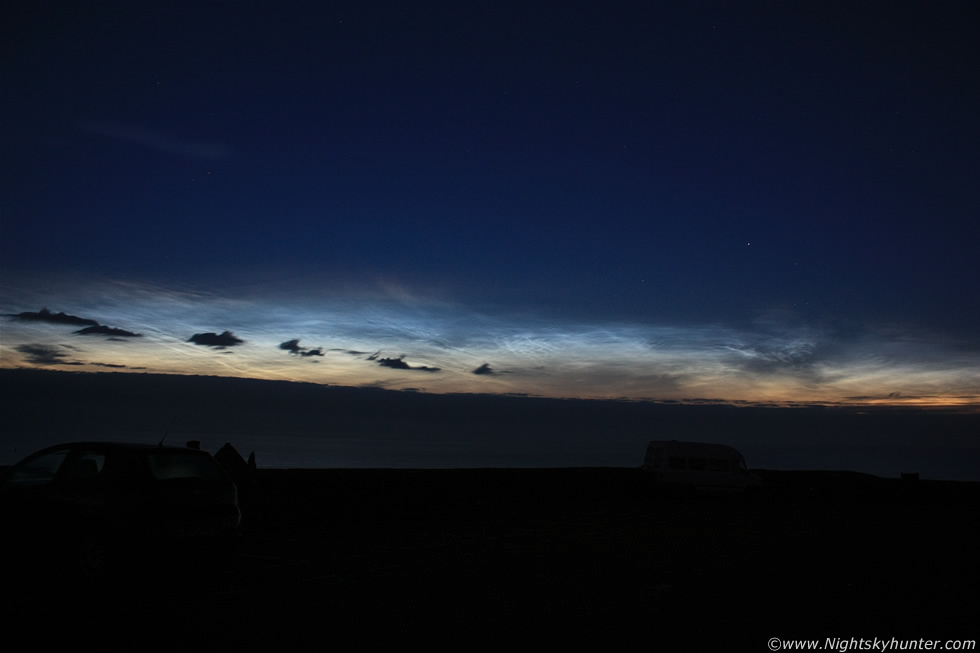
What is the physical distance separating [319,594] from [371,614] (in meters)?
1.25

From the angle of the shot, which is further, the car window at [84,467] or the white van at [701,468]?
the white van at [701,468]

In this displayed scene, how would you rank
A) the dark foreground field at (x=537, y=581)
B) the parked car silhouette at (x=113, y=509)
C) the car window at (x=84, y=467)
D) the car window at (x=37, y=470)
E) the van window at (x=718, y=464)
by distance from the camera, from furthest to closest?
the van window at (x=718, y=464) < the car window at (x=37, y=470) < the car window at (x=84, y=467) < the parked car silhouette at (x=113, y=509) < the dark foreground field at (x=537, y=581)

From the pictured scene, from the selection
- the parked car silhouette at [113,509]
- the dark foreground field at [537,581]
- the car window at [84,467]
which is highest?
the car window at [84,467]

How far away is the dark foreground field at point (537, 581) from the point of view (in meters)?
7.42

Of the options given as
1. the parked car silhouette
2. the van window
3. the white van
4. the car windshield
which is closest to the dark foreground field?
the parked car silhouette

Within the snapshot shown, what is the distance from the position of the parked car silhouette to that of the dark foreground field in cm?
38

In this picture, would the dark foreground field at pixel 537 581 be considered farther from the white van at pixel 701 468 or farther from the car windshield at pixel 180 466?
the white van at pixel 701 468

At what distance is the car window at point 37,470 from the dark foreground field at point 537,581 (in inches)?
55.0

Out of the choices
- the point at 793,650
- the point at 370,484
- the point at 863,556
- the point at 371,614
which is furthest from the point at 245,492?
the point at 793,650

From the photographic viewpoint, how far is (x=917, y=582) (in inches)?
406

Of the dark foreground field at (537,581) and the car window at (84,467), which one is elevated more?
the car window at (84,467)

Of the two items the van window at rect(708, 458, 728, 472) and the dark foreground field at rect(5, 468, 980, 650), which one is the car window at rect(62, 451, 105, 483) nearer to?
the dark foreground field at rect(5, 468, 980, 650)

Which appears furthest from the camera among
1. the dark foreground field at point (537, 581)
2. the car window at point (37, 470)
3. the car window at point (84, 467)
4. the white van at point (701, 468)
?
the white van at point (701, 468)

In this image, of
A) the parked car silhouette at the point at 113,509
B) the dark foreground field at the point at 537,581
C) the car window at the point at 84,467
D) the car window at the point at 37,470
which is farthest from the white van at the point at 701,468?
the car window at the point at 37,470
